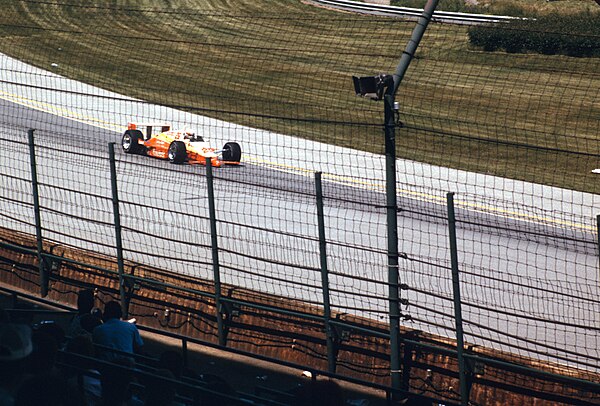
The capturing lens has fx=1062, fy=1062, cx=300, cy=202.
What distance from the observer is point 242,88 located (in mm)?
22500

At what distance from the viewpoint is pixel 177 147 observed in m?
19.5

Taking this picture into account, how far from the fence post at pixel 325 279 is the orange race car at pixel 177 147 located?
10.9 meters

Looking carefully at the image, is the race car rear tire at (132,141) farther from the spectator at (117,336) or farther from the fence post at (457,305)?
the fence post at (457,305)

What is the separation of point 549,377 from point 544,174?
11445 millimetres

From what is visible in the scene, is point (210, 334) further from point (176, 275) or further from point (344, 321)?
point (344, 321)

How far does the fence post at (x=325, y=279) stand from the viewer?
25.0 feet

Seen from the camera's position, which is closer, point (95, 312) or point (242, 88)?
point (95, 312)

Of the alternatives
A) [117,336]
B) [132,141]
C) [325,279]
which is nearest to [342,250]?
[325,279]

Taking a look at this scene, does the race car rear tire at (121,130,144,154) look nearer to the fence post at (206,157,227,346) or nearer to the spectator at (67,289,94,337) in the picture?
the fence post at (206,157,227,346)

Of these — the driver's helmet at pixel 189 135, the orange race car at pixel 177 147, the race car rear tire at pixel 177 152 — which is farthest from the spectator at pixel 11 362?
the driver's helmet at pixel 189 135

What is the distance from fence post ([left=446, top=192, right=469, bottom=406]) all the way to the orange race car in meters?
11.8

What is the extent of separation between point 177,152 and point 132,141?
4.66ft

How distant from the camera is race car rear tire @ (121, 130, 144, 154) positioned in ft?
66.7

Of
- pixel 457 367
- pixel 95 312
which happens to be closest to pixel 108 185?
pixel 95 312
